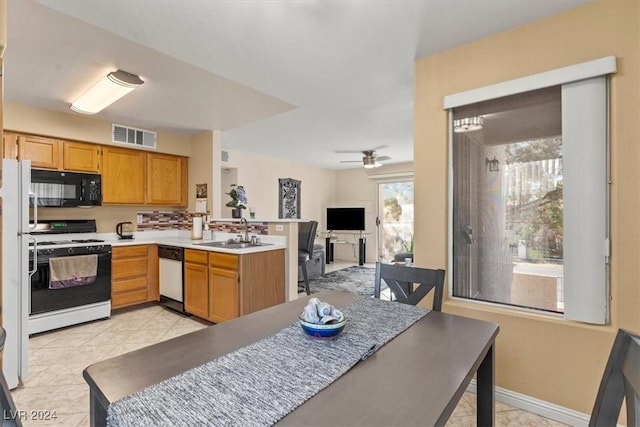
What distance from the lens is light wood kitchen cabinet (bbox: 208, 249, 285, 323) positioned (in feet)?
9.70

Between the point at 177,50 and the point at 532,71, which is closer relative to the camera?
the point at 532,71

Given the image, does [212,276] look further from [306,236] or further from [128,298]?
[306,236]

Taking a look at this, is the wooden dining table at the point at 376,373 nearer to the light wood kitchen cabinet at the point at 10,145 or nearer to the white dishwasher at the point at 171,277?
the white dishwasher at the point at 171,277

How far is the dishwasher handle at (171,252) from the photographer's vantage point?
3562 mm

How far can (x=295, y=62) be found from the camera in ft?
7.40

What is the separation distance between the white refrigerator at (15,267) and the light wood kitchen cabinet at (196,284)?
4.58 feet

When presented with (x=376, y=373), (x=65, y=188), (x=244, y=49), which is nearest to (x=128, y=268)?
(x=65, y=188)

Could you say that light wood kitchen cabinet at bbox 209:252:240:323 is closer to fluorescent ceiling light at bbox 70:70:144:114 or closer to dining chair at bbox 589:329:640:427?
fluorescent ceiling light at bbox 70:70:144:114

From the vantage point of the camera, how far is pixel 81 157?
11.8 feet

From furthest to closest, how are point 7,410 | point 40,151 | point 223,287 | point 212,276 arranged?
point 40,151, point 212,276, point 223,287, point 7,410

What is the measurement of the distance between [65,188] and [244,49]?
286 cm

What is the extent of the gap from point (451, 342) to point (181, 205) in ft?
14.3

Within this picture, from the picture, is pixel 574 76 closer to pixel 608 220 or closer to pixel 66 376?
pixel 608 220

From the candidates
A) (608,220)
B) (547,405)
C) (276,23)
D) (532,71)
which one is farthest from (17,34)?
(547,405)
